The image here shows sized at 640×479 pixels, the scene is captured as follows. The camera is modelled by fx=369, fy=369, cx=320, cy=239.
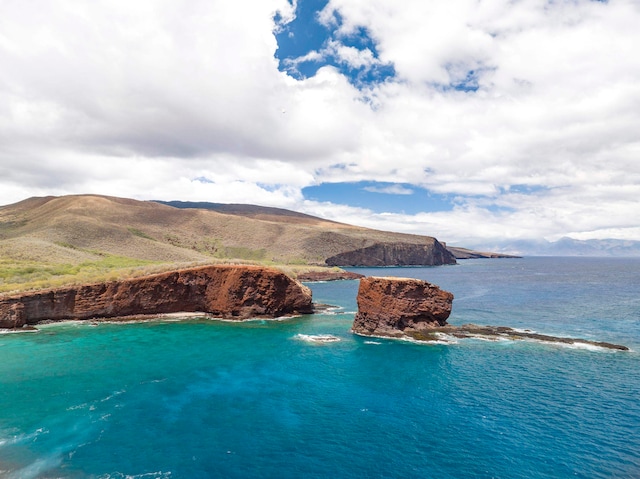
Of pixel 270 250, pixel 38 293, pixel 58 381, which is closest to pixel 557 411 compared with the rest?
pixel 58 381

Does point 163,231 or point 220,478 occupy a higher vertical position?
point 163,231

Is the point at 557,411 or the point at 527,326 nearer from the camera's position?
the point at 557,411

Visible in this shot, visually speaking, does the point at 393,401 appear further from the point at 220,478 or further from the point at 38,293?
the point at 38,293

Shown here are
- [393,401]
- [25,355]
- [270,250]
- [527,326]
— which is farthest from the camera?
[270,250]

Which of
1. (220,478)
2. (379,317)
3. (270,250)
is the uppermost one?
(270,250)

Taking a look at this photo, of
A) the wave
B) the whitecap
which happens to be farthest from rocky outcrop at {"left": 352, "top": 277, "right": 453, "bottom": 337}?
the wave

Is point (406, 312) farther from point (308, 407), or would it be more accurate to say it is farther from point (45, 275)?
point (45, 275)

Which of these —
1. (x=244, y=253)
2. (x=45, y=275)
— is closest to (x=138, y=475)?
(x=45, y=275)

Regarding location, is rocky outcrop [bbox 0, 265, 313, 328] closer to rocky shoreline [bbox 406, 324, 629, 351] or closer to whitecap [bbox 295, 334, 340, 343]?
whitecap [bbox 295, 334, 340, 343]
